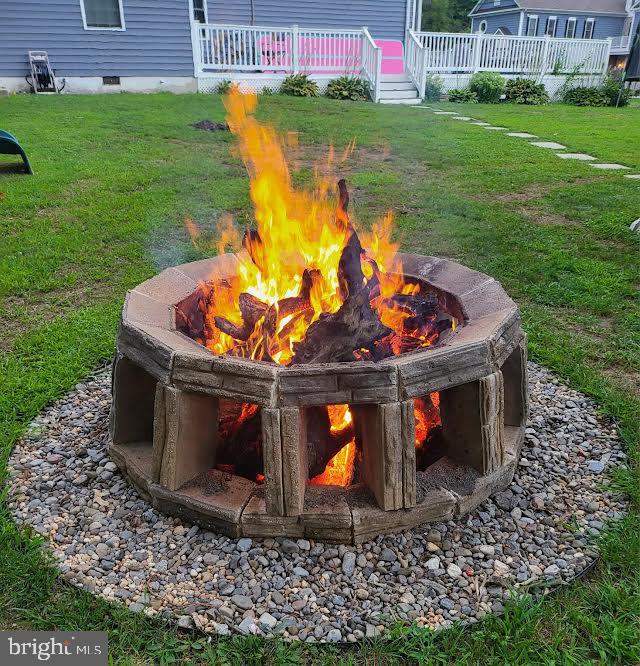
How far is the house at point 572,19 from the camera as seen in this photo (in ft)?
103

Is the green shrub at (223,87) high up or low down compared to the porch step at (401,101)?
up

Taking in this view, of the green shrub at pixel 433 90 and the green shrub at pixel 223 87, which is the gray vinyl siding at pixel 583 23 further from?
the green shrub at pixel 223 87

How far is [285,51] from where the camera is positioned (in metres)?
16.4

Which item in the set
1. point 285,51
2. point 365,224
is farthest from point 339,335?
point 285,51

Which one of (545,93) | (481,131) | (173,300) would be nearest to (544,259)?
(173,300)

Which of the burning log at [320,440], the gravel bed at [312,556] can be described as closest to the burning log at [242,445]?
the burning log at [320,440]

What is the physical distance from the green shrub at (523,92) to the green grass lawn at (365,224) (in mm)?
5869

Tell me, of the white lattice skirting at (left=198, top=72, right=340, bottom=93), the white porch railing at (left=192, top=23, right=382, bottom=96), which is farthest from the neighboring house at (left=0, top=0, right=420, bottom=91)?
the white porch railing at (left=192, top=23, right=382, bottom=96)

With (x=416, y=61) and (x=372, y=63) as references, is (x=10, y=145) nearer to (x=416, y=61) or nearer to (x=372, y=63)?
(x=372, y=63)

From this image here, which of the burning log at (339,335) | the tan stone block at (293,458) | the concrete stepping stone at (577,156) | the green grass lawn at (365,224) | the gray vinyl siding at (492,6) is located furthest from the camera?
the gray vinyl siding at (492,6)

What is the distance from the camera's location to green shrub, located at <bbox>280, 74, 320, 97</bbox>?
15.9m

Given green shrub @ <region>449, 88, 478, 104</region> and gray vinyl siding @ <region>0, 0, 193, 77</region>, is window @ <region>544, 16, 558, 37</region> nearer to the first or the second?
green shrub @ <region>449, 88, 478, 104</region>

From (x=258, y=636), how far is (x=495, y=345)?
1.55m

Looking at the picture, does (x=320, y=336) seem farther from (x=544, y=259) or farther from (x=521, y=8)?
(x=521, y=8)
